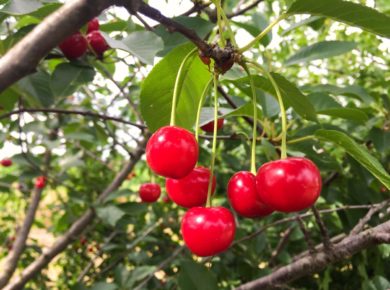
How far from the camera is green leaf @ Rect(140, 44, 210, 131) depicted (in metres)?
1.05

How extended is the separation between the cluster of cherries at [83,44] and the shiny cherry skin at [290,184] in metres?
0.82

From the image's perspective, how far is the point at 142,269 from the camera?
81.4 inches

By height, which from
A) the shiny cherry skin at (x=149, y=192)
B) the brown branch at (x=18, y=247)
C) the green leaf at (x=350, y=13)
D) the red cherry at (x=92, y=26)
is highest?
the green leaf at (x=350, y=13)

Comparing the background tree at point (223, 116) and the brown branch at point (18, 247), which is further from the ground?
the background tree at point (223, 116)

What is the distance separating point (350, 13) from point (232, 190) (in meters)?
0.42

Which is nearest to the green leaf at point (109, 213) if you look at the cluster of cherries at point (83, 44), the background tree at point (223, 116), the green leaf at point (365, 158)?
the background tree at point (223, 116)

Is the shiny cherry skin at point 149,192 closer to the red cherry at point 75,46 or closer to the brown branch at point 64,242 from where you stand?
the brown branch at point 64,242

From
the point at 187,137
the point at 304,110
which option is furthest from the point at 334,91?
the point at 187,137

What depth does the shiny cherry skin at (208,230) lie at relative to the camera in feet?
2.82

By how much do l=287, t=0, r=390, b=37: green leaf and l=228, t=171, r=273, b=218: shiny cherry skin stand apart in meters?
0.36

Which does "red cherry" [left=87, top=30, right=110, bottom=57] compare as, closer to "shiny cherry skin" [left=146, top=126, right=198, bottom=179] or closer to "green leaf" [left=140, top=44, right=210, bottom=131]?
"green leaf" [left=140, top=44, right=210, bottom=131]

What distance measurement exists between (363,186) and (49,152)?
6.70 feet

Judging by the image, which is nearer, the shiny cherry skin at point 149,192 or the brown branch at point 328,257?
the brown branch at point 328,257

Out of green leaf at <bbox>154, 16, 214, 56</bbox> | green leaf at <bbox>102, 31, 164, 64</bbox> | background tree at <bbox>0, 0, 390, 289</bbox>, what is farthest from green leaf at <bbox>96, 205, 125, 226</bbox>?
→ green leaf at <bbox>102, 31, 164, 64</bbox>
